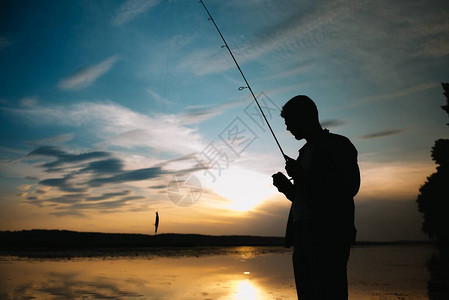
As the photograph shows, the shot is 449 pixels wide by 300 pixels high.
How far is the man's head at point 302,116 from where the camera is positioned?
263cm

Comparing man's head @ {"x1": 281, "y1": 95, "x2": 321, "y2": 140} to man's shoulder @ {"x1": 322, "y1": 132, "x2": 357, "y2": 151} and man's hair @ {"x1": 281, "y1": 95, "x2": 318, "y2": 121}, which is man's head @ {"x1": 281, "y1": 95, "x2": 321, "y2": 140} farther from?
man's shoulder @ {"x1": 322, "y1": 132, "x2": 357, "y2": 151}

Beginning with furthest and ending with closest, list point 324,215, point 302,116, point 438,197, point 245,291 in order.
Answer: point 438,197 → point 245,291 → point 302,116 → point 324,215

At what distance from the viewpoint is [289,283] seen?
11.1 metres

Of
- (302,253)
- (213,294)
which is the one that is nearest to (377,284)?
(213,294)

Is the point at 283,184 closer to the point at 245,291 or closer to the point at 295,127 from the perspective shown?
the point at 295,127

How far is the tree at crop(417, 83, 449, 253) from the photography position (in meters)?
30.0

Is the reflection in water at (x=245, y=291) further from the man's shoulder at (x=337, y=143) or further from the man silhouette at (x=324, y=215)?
the man's shoulder at (x=337, y=143)

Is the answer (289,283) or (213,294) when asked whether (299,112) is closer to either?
(213,294)

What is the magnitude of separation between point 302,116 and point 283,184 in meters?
0.56

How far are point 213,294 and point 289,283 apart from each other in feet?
10.6

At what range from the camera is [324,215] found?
7.57 feet

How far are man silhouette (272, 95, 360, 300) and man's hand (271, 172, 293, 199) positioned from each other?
0.42 ft

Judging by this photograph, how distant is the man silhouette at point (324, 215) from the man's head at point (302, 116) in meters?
0.08

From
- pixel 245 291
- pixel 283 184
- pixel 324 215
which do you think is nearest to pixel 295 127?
pixel 283 184
